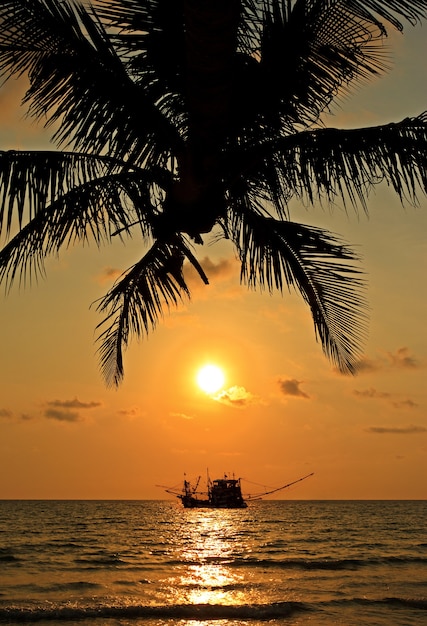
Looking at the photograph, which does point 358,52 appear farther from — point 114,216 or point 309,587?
point 309,587

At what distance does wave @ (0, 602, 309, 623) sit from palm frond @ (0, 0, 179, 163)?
11878mm

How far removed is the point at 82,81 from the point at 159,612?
520 inches

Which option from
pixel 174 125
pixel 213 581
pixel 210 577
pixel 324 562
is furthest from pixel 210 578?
pixel 174 125

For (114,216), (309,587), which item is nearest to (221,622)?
(309,587)

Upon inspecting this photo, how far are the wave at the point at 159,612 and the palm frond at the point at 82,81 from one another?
39.0 feet

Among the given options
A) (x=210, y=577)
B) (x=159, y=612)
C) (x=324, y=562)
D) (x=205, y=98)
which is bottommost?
(x=324, y=562)

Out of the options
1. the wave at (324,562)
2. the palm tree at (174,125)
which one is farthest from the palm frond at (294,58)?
the wave at (324,562)

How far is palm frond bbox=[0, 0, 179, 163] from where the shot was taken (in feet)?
16.4

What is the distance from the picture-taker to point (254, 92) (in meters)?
5.55

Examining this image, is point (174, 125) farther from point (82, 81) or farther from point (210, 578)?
point (210, 578)

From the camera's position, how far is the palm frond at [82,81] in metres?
4.99

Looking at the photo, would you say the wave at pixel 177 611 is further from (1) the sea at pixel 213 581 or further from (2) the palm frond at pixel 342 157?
(2) the palm frond at pixel 342 157

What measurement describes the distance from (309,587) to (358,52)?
57.2ft

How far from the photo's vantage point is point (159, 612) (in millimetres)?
15297
